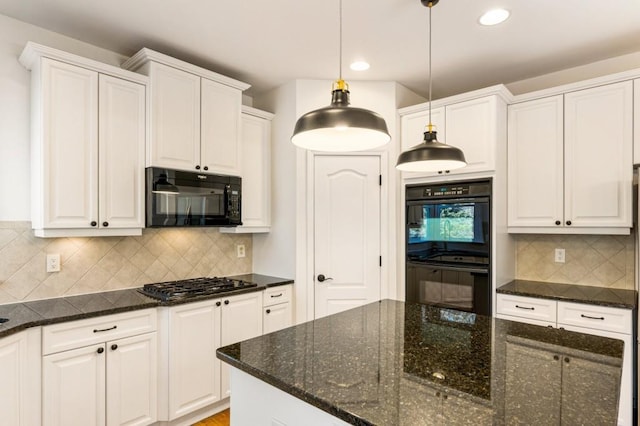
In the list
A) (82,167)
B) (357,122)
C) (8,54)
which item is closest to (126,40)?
(8,54)

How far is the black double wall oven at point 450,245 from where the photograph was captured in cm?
279

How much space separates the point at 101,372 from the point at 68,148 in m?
1.34

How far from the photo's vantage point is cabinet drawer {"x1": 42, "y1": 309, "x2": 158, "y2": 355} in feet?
6.39

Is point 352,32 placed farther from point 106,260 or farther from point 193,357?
point 193,357

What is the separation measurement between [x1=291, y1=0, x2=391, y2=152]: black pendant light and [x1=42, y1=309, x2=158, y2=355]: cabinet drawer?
160cm

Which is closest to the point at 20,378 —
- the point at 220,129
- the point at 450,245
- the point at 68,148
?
the point at 68,148

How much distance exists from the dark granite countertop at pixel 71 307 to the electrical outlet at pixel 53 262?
0.19 m

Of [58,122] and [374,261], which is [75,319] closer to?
[58,122]

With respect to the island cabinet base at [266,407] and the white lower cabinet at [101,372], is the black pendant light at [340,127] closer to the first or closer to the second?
the island cabinet base at [266,407]

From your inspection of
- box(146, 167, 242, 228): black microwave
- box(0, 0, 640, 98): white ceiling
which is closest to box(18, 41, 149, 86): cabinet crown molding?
box(0, 0, 640, 98): white ceiling

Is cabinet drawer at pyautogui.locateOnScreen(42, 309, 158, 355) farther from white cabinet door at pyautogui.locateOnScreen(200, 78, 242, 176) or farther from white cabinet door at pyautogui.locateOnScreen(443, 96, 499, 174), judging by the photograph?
white cabinet door at pyautogui.locateOnScreen(443, 96, 499, 174)

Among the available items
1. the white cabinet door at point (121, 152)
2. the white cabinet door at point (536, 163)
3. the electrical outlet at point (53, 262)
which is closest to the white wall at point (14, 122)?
the electrical outlet at point (53, 262)

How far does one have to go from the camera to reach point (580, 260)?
2.93m

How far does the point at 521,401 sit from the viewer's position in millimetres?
1033
